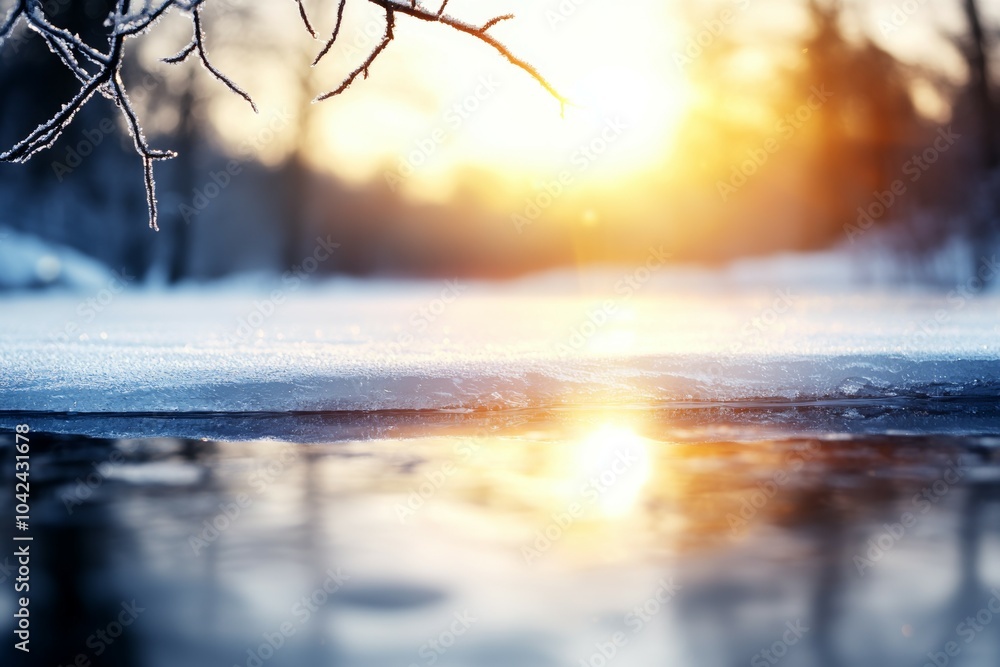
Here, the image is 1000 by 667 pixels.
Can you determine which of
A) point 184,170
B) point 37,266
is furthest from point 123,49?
point 184,170

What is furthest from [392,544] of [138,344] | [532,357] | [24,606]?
[138,344]

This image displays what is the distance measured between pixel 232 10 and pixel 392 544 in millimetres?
15402

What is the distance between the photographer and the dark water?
203 centimetres

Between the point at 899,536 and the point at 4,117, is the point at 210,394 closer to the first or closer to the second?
the point at 899,536

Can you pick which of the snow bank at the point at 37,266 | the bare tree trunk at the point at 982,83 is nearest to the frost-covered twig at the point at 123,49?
the bare tree trunk at the point at 982,83

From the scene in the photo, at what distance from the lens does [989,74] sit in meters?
13.3

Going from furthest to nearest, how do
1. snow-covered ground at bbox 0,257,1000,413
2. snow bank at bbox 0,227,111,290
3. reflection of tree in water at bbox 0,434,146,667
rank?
1. snow bank at bbox 0,227,111,290
2. snow-covered ground at bbox 0,257,1000,413
3. reflection of tree in water at bbox 0,434,146,667

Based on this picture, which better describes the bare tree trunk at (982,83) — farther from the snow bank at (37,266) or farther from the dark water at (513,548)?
the snow bank at (37,266)

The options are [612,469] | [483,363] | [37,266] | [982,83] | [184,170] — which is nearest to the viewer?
[612,469]

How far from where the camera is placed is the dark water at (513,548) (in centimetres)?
203

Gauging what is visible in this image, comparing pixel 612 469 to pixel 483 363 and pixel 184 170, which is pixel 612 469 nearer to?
pixel 483 363

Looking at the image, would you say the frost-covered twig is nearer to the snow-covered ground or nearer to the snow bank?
the snow-covered ground

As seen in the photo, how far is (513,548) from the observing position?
2.60 meters

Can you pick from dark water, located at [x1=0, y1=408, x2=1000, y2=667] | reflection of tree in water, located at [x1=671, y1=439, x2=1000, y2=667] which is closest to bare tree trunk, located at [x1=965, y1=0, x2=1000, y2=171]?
dark water, located at [x1=0, y1=408, x2=1000, y2=667]
